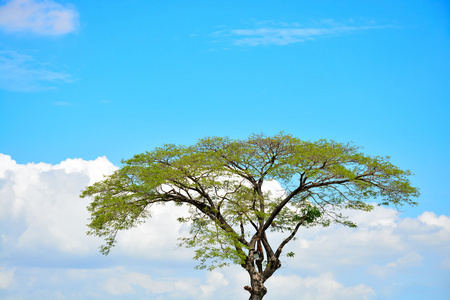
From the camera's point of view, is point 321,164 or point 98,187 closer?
point 321,164

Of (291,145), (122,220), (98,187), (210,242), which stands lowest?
(210,242)

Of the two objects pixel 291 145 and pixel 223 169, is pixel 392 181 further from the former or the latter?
pixel 223 169

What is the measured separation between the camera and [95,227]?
2489cm

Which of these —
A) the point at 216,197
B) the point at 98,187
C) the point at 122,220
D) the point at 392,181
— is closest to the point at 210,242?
the point at 216,197

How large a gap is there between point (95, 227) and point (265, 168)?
8929 mm

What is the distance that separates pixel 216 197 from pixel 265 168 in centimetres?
287

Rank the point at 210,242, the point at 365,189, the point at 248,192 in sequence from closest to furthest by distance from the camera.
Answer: the point at 210,242
the point at 365,189
the point at 248,192

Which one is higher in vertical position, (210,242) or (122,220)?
(122,220)

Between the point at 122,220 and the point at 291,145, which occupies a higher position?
the point at 291,145

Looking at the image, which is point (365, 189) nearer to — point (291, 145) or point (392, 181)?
point (392, 181)

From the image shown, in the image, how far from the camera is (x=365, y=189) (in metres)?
24.2

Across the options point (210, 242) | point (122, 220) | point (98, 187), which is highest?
point (98, 187)

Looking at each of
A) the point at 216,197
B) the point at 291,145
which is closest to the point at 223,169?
the point at 216,197

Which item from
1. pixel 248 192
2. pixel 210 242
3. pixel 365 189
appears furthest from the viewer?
pixel 248 192
